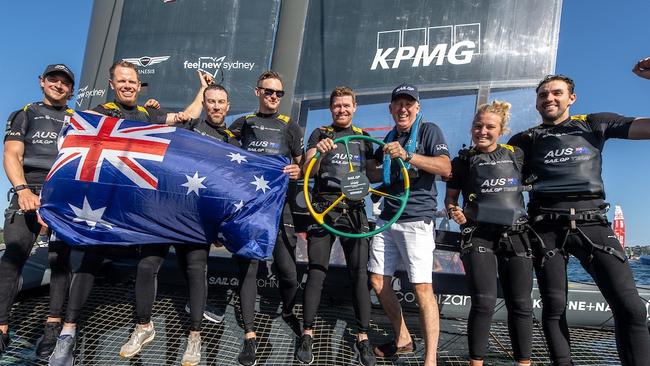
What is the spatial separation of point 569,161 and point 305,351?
6.03ft

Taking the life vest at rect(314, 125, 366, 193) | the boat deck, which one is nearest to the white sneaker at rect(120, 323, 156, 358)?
the boat deck

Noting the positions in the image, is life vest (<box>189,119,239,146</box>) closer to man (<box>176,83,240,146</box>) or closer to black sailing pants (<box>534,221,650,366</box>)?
man (<box>176,83,240,146</box>)

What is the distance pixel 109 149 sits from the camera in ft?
7.93

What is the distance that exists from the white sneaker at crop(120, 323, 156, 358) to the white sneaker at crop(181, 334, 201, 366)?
0.93 ft

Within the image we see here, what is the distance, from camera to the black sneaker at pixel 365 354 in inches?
91.0

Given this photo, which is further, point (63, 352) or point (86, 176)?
point (86, 176)

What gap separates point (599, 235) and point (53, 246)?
3149mm

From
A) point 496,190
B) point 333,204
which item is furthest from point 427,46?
point 333,204

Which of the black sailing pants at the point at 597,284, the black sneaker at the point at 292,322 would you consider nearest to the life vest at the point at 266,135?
the black sneaker at the point at 292,322

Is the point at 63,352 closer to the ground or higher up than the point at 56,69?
closer to the ground

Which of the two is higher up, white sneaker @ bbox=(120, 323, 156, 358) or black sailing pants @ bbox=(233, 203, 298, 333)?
black sailing pants @ bbox=(233, 203, 298, 333)

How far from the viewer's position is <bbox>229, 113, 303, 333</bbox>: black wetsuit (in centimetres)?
254

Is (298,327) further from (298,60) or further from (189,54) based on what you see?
(189,54)

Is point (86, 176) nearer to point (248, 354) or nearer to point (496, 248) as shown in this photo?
point (248, 354)
